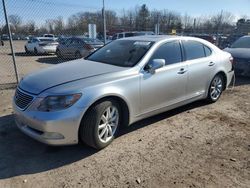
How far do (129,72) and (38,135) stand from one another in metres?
1.62

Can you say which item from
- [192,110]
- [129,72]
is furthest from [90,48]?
[129,72]

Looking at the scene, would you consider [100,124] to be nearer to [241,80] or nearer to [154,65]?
[154,65]

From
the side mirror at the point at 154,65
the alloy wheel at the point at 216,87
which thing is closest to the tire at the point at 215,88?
the alloy wheel at the point at 216,87

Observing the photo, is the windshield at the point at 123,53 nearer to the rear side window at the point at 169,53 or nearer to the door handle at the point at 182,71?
the rear side window at the point at 169,53

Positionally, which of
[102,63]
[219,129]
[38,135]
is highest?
[102,63]

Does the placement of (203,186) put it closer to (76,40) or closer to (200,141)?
(200,141)

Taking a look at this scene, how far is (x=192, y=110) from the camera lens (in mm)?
5582

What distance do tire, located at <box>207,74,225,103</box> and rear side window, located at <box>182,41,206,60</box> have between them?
2.40 feet

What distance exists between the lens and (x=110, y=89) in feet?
12.2

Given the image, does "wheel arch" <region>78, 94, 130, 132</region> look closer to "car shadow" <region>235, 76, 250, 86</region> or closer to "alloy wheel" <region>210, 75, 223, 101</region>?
"alloy wheel" <region>210, 75, 223, 101</region>

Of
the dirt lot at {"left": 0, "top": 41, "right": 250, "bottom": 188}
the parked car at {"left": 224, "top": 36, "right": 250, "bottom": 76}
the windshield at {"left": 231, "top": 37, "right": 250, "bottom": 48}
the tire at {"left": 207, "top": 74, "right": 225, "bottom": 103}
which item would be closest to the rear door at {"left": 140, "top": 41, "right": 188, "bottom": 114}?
the dirt lot at {"left": 0, "top": 41, "right": 250, "bottom": 188}

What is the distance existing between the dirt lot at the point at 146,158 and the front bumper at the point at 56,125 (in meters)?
0.35

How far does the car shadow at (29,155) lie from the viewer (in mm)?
3402

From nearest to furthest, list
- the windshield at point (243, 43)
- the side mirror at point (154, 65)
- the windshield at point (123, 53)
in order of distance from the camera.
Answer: the side mirror at point (154, 65) → the windshield at point (123, 53) → the windshield at point (243, 43)
